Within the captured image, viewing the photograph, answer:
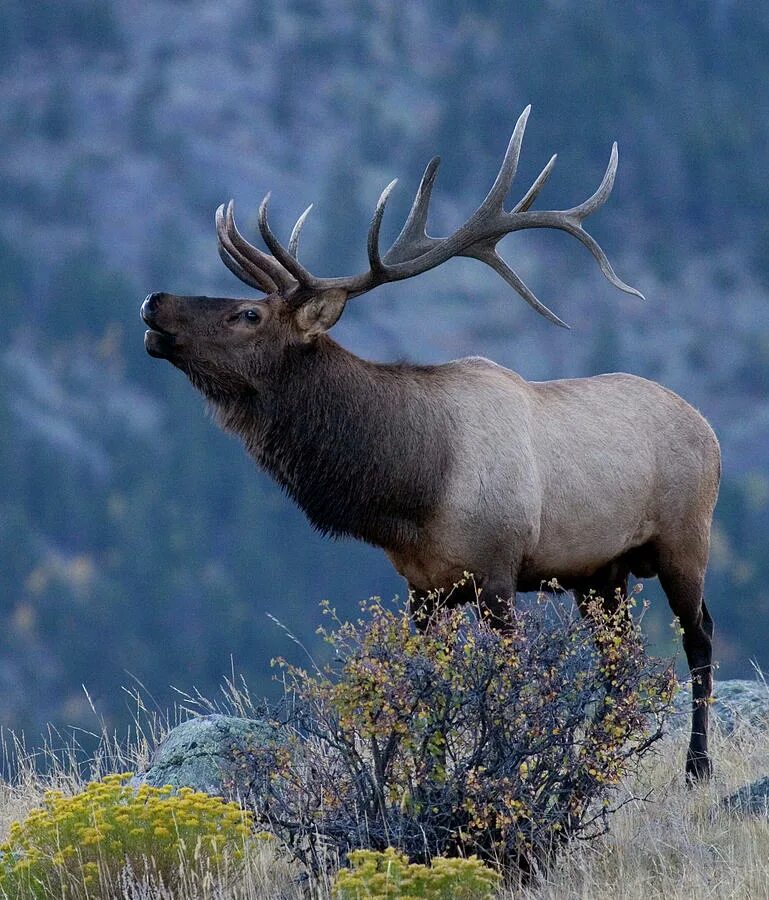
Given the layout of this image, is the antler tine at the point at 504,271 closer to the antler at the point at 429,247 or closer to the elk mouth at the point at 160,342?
the antler at the point at 429,247

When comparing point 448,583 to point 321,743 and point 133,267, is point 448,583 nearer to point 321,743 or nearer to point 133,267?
point 321,743

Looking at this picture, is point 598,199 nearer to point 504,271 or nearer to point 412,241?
point 504,271

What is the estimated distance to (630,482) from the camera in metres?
7.63

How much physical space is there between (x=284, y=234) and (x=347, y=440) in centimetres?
10939

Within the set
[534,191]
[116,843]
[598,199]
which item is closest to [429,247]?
[534,191]

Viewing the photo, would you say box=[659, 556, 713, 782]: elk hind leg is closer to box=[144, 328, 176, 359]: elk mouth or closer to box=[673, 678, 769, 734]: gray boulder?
box=[673, 678, 769, 734]: gray boulder

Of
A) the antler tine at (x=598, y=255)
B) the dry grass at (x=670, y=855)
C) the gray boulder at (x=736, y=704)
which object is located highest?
the antler tine at (x=598, y=255)

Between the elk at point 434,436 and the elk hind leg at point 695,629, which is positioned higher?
the elk at point 434,436

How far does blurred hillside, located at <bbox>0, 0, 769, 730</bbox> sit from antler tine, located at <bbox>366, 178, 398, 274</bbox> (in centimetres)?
6292

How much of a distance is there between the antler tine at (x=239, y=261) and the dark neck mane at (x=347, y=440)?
0.44 meters

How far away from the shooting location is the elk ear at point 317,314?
745cm

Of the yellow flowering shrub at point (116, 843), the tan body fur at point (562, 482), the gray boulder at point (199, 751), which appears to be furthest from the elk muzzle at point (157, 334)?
the yellow flowering shrub at point (116, 843)

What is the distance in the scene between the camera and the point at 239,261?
7.91 m

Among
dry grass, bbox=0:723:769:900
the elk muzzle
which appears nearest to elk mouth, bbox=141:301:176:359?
the elk muzzle
